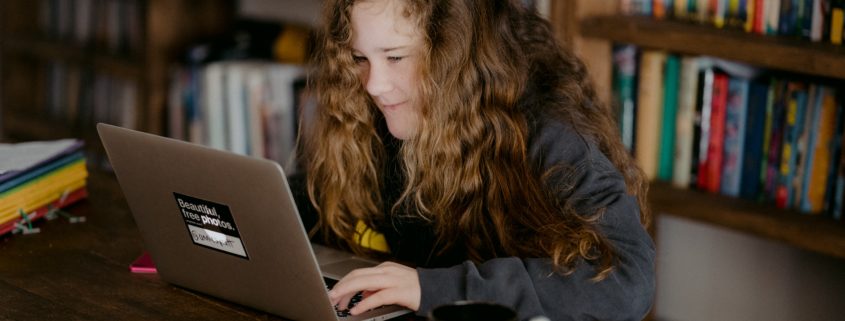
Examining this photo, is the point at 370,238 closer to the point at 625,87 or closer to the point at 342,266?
the point at 342,266

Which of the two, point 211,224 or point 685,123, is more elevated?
point 211,224

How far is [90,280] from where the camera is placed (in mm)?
1395

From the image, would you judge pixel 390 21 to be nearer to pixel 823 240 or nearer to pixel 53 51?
pixel 823 240

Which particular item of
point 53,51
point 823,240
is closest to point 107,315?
point 823,240

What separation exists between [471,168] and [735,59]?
67 cm

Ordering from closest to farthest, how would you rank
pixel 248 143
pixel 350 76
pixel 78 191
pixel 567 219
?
pixel 567 219
pixel 350 76
pixel 78 191
pixel 248 143

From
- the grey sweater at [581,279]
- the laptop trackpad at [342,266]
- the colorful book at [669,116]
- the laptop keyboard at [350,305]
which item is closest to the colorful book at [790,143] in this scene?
the colorful book at [669,116]

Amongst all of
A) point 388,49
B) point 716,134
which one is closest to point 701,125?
point 716,134

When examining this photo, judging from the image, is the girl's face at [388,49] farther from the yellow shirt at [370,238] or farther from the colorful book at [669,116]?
the colorful book at [669,116]

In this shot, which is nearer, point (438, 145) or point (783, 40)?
point (438, 145)

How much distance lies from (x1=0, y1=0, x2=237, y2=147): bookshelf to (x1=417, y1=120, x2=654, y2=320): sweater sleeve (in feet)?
5.37

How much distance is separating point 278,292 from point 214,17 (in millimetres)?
1716

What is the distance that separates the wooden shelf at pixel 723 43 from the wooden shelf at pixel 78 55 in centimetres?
125

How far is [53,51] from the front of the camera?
3020mm
